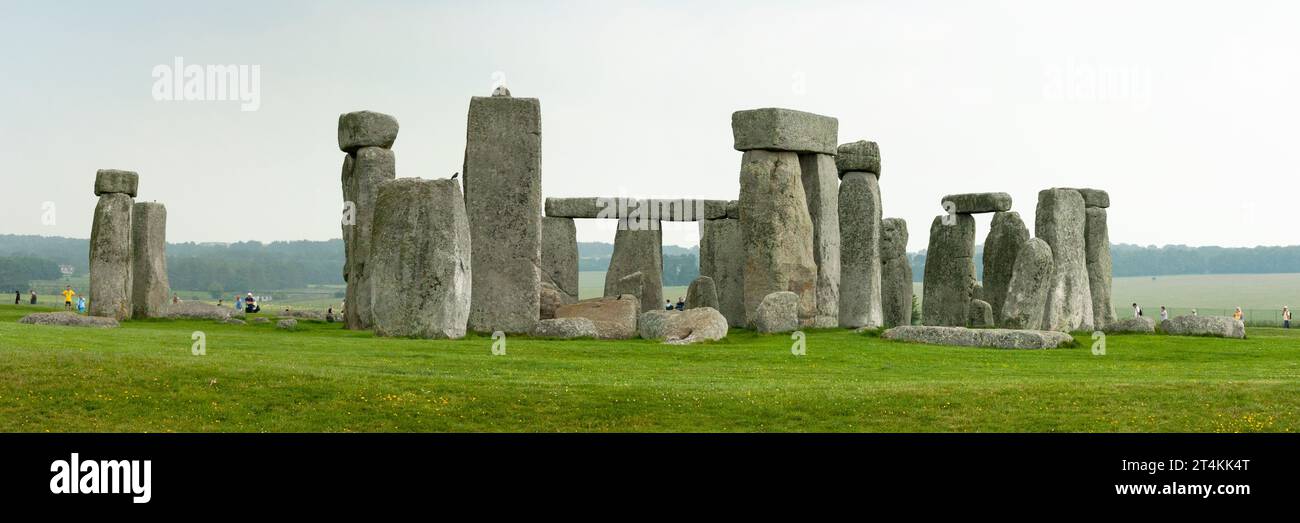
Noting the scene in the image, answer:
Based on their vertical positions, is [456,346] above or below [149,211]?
below

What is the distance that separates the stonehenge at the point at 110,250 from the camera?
33406 millimetres

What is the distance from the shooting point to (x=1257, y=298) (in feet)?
387

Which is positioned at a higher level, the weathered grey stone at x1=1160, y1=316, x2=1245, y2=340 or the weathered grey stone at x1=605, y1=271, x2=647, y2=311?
the weathered grey stone at x1=605, y1=271, x2=647, y2=311

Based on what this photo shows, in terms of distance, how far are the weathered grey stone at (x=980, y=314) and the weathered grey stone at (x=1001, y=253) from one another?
95 centimetres

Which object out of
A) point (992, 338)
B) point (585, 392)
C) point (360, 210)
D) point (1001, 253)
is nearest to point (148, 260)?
point (360, 210)

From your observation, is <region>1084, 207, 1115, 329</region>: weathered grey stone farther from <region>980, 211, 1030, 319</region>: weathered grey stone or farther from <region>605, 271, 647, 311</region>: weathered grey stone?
<region>605, 271, 647, 311</region>: weathered grey stone

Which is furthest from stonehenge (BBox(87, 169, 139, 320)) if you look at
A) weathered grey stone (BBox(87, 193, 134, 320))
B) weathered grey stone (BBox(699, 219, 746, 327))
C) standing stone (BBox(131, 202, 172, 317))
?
weathered grey stone (BBox(699, 219, 746, 327))

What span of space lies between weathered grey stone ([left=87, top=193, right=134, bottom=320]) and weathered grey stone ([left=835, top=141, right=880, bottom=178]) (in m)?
16.4

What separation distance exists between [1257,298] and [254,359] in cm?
11233

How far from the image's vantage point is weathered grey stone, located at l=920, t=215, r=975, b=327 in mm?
35781

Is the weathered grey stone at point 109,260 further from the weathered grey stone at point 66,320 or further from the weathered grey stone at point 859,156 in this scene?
the weathered grey stone at point 859,156

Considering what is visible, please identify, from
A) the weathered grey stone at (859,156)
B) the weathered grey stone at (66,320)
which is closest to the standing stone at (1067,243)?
the weathered grey stone at (859,156)
